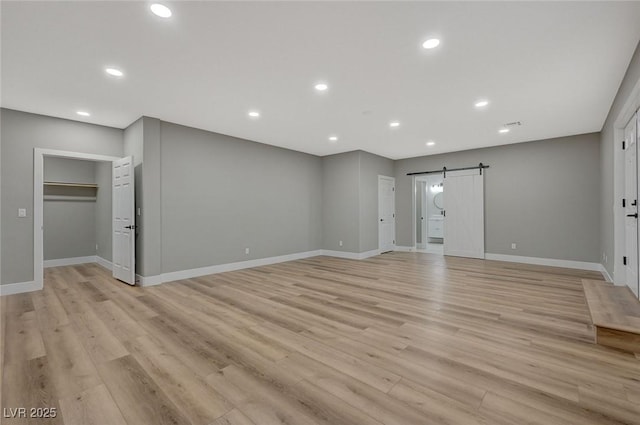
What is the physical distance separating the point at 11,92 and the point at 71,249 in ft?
14.1

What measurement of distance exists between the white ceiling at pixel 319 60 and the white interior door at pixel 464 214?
241 centimetres

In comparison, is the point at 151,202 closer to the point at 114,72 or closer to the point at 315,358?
the point at 114,72

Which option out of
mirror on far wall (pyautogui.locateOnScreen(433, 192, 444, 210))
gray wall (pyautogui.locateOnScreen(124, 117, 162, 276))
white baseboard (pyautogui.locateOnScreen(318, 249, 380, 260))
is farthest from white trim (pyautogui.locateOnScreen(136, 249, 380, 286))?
mirror on far wall (pyautogui.locateOnScreen(433, 192, 444, 210))

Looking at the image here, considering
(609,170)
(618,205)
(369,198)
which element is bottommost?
(618,205)

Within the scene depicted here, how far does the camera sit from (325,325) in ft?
9.62

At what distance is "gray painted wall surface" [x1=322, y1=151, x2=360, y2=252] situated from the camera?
7141 millimetres

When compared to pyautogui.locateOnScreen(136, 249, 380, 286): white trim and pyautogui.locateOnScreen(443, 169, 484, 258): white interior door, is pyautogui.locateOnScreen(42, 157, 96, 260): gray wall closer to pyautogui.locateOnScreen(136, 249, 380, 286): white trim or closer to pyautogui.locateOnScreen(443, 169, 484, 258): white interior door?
pyautogui.locateOnScreen(136, 249, 380, 286): white trim

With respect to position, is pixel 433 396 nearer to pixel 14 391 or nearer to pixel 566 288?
pixel 14 391

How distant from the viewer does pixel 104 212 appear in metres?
6.48

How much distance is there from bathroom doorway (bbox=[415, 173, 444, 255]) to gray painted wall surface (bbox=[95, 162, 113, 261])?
8.08m

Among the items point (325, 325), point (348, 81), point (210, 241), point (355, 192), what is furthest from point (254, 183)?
point (325, 325)

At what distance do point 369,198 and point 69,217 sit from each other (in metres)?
7.35

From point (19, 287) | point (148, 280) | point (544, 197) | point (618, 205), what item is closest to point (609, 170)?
point (618, 205)

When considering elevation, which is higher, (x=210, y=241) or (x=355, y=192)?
(x=355, y=192)
